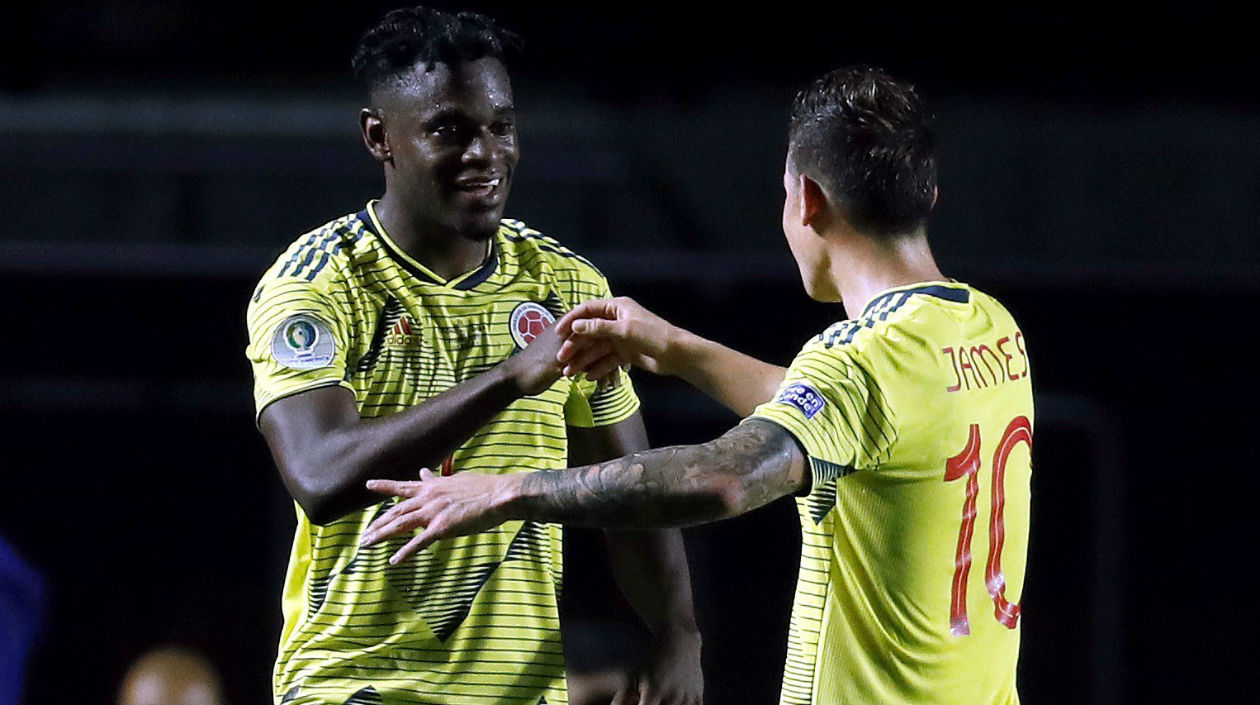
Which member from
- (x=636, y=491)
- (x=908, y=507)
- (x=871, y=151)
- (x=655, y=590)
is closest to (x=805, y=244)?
(x=871, y=151)

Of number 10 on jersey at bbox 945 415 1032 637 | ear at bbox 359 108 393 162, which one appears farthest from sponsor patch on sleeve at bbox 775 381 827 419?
ear at bbox 359 108 393 162

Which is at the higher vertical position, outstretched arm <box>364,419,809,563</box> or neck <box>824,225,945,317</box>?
neck <box>824,225,945,317</box>

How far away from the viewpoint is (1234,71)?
8906 millimetres

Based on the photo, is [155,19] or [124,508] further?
[155,19]

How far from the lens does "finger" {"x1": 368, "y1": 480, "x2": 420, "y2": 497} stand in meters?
2.24

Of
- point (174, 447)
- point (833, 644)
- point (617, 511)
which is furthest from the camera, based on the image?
point (174, 447)

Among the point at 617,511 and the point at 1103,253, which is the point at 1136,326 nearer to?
the point at 1103,253

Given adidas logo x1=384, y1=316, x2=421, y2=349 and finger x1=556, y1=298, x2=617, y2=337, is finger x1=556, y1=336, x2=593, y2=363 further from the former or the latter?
adidas logo x1=384, y1=316, x2=421, y2=349

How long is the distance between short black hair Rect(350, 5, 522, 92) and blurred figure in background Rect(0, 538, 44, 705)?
128cm

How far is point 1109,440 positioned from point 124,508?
399 centimetres

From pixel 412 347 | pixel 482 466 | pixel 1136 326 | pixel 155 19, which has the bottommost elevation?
pixel 482 466

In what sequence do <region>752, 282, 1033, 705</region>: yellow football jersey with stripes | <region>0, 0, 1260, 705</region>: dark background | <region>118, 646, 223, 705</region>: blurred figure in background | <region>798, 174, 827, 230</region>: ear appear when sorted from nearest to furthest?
<region>752, 282, 1033, 705</region>: yellow football jersey with stripes, <region>798, 174, 827, 230</region>: ear, <region>118, 646, 223, 705</region>: blurred figure in background, <region>0, 0, 1260, 705</region>: dark background

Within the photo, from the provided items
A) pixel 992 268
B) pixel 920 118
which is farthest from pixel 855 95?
pixel 992 268

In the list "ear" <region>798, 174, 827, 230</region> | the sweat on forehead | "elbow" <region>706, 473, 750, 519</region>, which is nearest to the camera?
"elbow" <region>706, 473, 750, 519</region>
